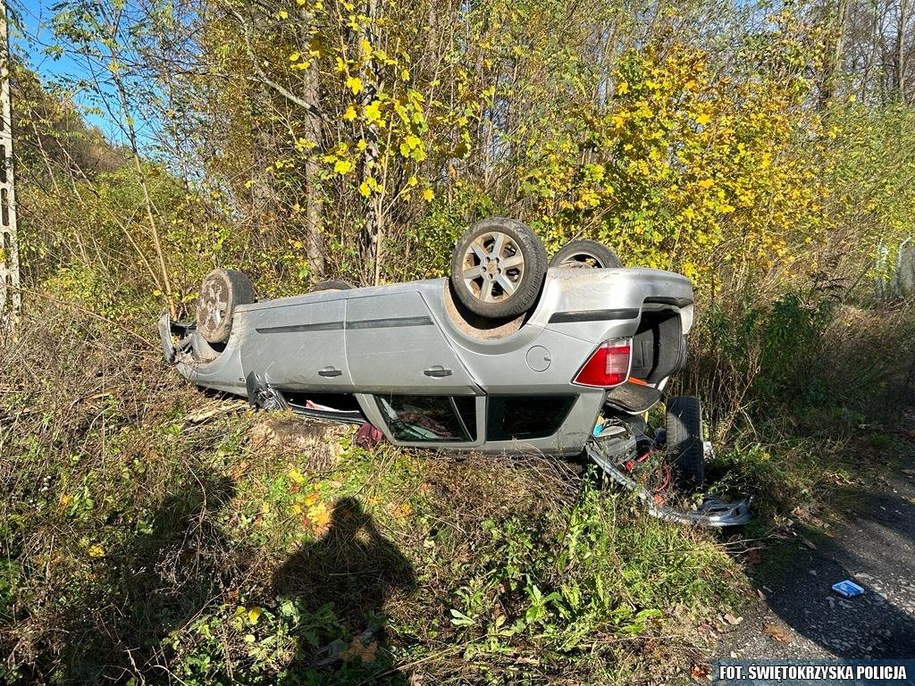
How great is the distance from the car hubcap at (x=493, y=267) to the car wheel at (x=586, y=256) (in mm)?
978

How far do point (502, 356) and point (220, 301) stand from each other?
3001mm

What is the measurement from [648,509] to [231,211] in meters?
6.03

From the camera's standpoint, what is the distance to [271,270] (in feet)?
22.8

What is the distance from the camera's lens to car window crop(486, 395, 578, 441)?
3.24 m

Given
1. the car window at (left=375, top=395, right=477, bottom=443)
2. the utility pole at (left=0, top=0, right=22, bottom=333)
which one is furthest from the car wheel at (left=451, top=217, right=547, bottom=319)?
the utility pole at (left=0, top=0, right=22, bottom=333)

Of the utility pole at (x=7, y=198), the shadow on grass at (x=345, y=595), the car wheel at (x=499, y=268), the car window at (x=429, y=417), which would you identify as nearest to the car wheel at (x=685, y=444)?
the car window at (x=429, y=417)

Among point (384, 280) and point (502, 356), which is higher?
point (384, 280)

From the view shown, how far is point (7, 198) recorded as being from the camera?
669 cm

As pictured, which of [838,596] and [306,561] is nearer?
[838,596]

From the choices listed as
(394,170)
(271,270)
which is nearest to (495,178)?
(394,170)

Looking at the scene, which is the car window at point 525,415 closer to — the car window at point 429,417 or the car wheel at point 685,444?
the car window at point 429,417

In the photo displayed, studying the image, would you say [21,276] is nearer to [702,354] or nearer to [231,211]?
[231,211]

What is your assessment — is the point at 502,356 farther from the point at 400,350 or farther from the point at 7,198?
the point at 7,198

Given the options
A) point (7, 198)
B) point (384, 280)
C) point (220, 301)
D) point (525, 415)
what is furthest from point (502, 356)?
point (7, 198)
